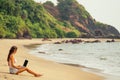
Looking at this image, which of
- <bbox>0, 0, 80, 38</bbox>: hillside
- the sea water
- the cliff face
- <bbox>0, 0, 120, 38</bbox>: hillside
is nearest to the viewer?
the sea water

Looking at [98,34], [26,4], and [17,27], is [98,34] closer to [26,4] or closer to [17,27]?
[26,4]

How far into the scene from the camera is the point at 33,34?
280 ft

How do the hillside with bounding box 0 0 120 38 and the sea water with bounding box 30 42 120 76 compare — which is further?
the hillside with bounding box 0 0 120 38

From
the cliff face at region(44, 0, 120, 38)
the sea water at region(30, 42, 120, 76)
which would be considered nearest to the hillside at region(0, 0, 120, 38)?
the cliff face at region(44, 0, 120, 38)

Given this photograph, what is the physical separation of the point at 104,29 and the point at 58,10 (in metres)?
26.7

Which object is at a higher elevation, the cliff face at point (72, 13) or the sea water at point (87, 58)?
the cliff face at point (72, 13)

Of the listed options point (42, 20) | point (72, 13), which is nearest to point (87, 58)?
point (42, 20)

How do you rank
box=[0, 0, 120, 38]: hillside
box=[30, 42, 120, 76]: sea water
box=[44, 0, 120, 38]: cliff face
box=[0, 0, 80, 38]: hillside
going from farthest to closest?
box=[44, 0, 120, 38]: cliff face, box=[0, 0, 120, 38]: hillside, box=[0, 0, 80, 38]: hillside, box=[30, 42, 120, 76]: sea water

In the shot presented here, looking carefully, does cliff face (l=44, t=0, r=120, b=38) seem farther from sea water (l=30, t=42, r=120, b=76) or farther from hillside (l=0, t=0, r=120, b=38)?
sea water (l=30, t=42, r=120, b=76)

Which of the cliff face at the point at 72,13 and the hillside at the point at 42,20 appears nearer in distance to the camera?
the hillside at the point at 42,20

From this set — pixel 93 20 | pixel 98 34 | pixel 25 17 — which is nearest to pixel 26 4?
pixel 25 17

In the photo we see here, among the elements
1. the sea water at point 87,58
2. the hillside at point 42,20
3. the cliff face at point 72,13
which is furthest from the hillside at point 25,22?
the sea water at point 87,58

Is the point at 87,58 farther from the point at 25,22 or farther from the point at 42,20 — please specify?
the point at 42,20

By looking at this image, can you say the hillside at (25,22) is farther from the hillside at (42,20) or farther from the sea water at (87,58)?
the sea water at (87,58)
